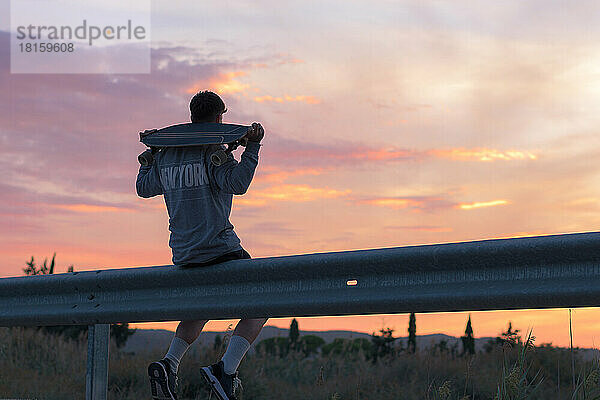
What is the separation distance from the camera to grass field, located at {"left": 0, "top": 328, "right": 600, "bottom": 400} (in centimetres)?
849

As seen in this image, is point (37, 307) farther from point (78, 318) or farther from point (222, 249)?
point (222, 249)

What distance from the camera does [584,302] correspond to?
11.8 feet

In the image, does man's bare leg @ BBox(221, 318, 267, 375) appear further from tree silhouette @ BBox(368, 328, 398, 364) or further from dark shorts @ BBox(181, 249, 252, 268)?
tree silhouette @ BBox(368, 328, 398, 364)

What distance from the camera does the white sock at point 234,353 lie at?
15.9 feet

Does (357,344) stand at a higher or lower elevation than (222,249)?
lower

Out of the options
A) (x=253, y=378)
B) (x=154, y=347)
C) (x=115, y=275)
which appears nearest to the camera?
(x=115, y=275)

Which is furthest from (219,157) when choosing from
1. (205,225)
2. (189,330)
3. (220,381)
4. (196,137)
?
(220,381)

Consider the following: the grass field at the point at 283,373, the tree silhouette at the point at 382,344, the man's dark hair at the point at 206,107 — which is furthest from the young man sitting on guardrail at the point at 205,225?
the tree silhouette at the point at 382,344

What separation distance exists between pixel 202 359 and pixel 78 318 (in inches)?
183

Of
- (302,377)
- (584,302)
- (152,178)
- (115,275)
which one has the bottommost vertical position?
(302,377)

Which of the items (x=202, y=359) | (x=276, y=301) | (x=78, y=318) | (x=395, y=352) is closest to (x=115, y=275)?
(x=78, y=318)

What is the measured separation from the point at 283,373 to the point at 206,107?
21.7 ft

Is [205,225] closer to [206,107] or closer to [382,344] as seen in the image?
[206,107]

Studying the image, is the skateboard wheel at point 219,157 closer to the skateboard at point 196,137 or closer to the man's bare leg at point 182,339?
the skateboard at point 196,137
